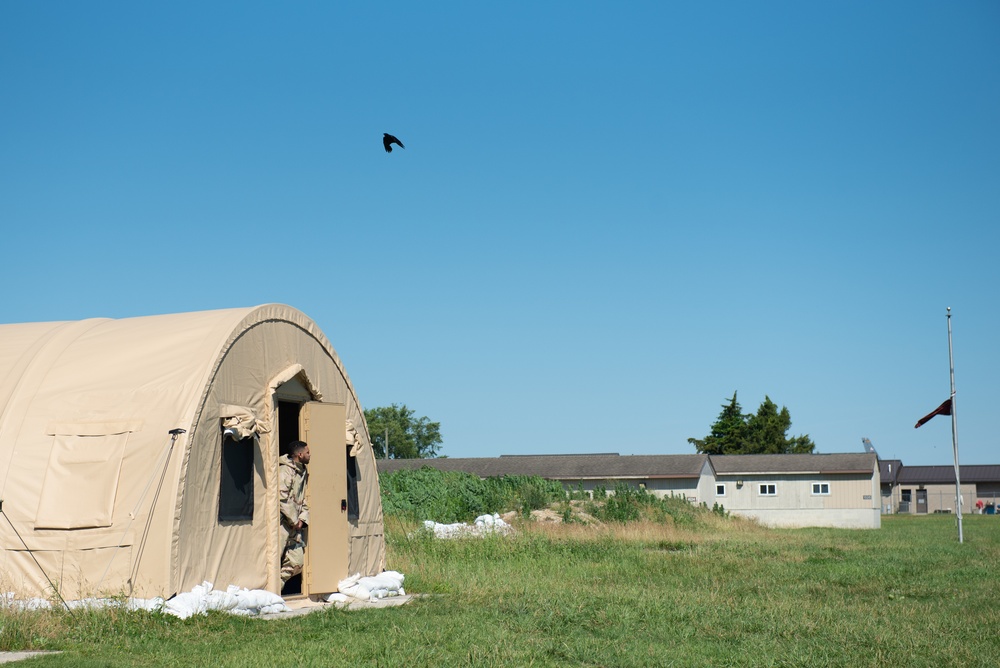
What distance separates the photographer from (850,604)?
13.3m

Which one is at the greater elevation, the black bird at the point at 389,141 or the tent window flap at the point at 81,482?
the black bird at the point at 389,141

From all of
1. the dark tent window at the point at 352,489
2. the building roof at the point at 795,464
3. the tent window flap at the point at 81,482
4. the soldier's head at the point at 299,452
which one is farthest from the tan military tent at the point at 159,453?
the building roof at the point at 795,464

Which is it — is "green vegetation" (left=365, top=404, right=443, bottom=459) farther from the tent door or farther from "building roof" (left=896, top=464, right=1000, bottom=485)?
the tent door

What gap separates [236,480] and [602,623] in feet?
15.4

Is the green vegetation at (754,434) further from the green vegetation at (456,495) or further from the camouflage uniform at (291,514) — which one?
the camouflage uniform at (291,514)

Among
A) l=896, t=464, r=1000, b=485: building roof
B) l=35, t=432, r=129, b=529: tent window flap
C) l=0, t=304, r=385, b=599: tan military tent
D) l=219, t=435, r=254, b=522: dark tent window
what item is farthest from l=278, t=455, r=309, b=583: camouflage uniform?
l=896, t=464, r=1000, b=485: building roof

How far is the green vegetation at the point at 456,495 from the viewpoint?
29562 millimetres

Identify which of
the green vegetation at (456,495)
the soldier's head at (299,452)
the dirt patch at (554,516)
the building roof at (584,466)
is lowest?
the dirt patch at (554,516)

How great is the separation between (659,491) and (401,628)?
37383mm

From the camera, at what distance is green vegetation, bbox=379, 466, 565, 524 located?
29.6 m

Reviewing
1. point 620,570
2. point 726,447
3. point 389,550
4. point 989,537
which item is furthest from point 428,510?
point 726,447

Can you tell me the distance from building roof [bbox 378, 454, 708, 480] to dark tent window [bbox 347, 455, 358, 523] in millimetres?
30801

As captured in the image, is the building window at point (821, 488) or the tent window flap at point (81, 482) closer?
the tent window flap at point (81, 482)

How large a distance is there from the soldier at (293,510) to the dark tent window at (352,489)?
1454mm
